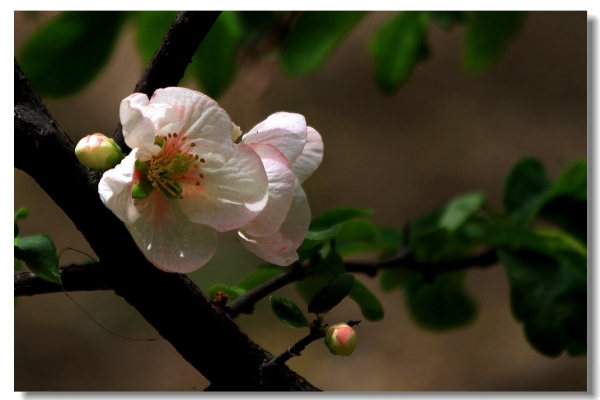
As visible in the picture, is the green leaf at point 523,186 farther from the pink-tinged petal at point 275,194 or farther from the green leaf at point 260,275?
the pink-tinged petal at point 275,194

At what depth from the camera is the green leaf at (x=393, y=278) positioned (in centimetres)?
101

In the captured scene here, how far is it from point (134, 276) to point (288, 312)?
11 cm

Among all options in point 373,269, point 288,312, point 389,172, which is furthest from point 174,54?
point 389,172

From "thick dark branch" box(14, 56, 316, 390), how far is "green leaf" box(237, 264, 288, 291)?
15cm

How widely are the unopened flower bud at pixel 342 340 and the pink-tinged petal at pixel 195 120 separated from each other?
140 millimetres

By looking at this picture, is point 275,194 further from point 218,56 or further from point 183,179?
point 218,56

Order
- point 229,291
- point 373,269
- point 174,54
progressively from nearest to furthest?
→ point 174,54 < point 229,291 < point 373,269

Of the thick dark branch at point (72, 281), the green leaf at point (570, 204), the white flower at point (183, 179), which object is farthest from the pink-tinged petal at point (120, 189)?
the green leaf at point (570, 204)

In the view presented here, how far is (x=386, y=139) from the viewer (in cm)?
214

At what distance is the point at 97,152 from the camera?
1.32ft

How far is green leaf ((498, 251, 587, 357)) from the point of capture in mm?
847

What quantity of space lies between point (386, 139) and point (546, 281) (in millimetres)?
1291
